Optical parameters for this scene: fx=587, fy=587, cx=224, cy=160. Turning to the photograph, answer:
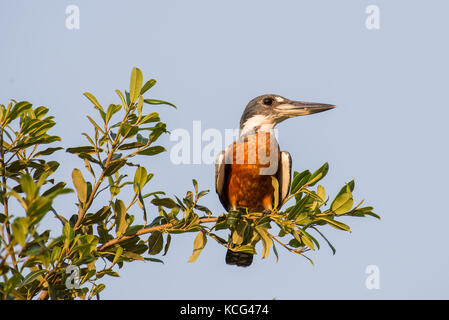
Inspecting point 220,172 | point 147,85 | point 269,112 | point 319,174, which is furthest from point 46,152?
point 269,112

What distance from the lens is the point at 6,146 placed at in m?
3.46

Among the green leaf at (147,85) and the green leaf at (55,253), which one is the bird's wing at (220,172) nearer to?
the green leaf at (147,85)

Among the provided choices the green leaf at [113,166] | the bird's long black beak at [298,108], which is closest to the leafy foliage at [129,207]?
the green leaf at [113,166]

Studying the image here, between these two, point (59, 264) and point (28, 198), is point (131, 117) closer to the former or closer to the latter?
point (59, 264)

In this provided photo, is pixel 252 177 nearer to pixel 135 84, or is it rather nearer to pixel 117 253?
pixel 135 84

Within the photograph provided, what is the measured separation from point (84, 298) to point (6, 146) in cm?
101

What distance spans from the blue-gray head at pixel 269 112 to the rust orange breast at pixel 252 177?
437 millimetres

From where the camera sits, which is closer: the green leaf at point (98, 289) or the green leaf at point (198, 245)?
the green leaf at point (98, 289)

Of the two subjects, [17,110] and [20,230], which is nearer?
[20,230]

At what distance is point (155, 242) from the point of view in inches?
138

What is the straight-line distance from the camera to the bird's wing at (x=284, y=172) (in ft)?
17.7

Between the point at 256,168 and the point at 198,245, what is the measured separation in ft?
6.20
